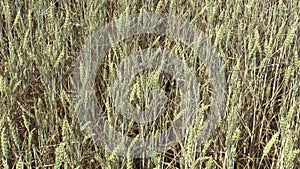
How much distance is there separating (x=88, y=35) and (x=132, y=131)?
0.33 metres

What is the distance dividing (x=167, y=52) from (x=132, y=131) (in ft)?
0.85

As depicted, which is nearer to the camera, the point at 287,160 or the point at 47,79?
the point at 287,160

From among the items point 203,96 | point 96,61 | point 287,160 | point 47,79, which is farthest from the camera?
point 96,61

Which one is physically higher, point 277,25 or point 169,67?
point 277,25

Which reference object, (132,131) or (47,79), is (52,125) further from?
(132,131)

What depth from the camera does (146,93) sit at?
0.97 metres

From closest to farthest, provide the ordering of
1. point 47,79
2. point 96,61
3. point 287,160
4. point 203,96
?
1. point 287,160
2. point 47,79
3. point 203,96
4. point 96,61

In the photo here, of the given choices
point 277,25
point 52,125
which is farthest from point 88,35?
point 277,25

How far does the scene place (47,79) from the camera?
42.5 inches

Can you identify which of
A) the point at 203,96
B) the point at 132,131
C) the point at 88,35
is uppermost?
the point at 88,35

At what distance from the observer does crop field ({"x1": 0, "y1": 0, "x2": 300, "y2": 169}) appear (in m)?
1.01

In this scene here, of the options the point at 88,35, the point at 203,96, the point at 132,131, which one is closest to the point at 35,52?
the point at 88,35

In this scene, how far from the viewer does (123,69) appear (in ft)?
4.11

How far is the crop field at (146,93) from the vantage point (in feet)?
3.30
